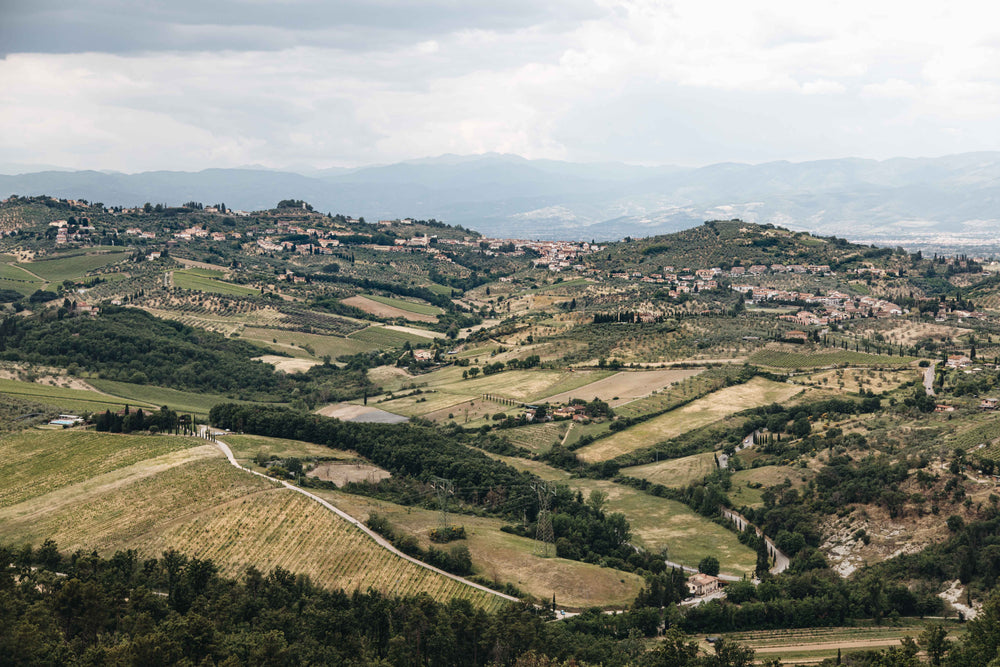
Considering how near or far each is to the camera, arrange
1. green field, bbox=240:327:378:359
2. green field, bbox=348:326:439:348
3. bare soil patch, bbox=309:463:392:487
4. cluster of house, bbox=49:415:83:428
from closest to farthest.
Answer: bare soil patch, bbox=309:463:392:487 < cluster of house, bbox=49:415:83:428 < green field, bbox=240:327:378:359 < green field, bbox=348:326:439:348

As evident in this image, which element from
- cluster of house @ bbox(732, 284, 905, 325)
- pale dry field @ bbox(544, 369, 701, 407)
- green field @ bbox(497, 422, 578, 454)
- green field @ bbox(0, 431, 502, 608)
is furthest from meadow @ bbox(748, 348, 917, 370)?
green field @ bbox(0, 431, 502, 608)

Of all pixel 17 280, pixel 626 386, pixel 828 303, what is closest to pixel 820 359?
pixel 626 386

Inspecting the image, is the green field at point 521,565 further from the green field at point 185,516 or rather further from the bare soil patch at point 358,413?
the bare soil patch at point 358,413

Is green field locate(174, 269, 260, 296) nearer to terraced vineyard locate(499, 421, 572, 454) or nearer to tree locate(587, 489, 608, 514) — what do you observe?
terraced vineyard locate(499, 421, 572, 454)

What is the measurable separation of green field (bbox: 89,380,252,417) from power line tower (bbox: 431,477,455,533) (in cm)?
3807

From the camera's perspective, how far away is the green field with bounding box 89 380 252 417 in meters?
109

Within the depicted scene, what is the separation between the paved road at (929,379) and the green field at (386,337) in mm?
78095

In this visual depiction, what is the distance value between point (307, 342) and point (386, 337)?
14.1m

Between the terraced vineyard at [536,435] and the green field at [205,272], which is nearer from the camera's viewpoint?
the terraced vineyard at [536,435]

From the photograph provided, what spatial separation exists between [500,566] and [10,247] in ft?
571

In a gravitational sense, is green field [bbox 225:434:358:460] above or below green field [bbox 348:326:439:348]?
below

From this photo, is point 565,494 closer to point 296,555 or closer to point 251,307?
point 296,555

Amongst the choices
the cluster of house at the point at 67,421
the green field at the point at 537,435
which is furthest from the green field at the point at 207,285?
the green field at the point at 537,435

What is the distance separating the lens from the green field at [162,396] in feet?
358
